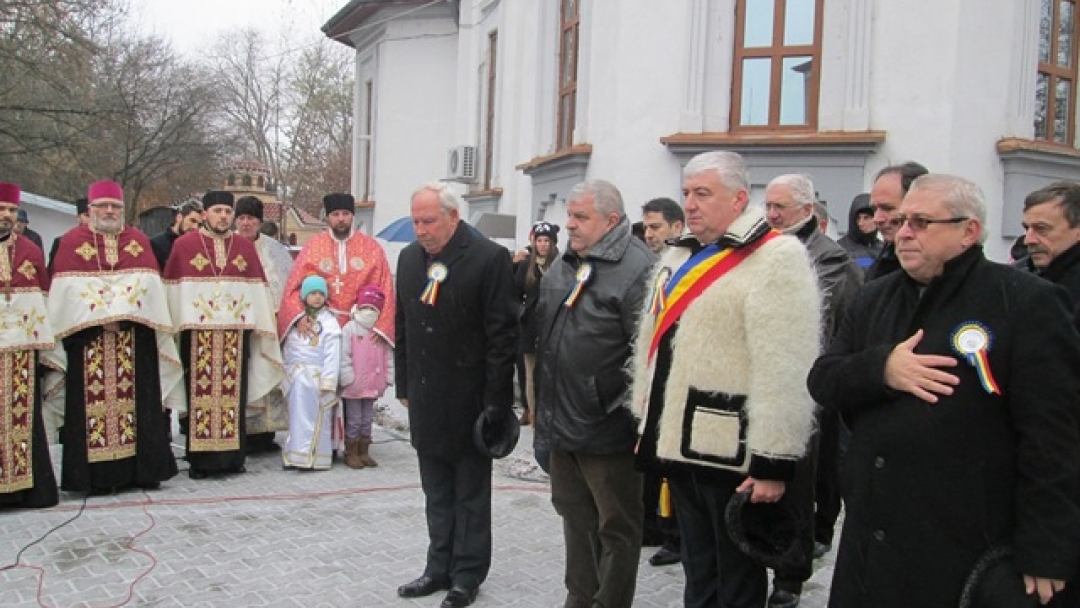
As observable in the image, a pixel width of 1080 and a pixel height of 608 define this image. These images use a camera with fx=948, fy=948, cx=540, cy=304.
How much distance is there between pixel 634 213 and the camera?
414 inches

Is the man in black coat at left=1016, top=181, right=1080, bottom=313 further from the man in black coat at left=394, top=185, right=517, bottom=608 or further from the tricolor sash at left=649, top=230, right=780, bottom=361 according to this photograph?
the man in black coat at left=394, top=185, right=517, bottom=608

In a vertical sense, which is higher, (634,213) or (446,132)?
(446,132)

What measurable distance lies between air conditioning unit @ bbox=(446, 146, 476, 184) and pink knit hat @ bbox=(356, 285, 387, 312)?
29.2 ft

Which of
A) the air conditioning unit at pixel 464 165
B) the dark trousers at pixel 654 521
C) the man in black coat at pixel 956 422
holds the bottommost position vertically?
the dark trousers at pixel 654 521

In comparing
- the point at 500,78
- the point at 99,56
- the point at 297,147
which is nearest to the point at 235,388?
the point at 500,78

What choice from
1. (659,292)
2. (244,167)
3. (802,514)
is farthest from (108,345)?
(244,167)

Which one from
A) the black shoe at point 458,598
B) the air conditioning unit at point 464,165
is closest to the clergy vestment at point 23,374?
the black shoe at point 458,598

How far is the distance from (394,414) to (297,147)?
142 ft

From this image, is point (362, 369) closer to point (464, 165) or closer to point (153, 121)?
point (464, 165)

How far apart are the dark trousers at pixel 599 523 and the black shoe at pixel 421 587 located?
34.4 inches

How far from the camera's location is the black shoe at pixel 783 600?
15.4 feet

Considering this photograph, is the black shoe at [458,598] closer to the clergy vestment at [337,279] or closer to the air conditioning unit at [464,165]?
the clergy vestment at [337,279]

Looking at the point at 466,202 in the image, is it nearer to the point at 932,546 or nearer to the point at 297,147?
the point at 932,546

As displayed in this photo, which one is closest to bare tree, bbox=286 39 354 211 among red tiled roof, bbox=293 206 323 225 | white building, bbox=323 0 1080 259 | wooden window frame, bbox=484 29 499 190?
red tiled roof, bbox=293 206 323 225
